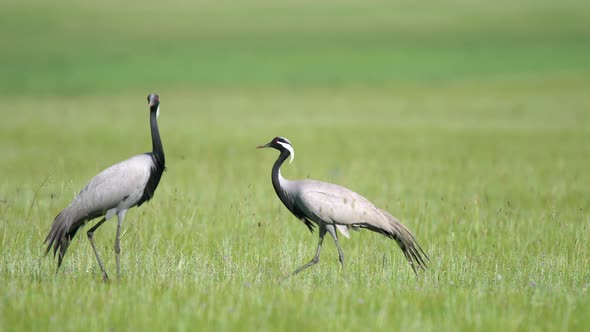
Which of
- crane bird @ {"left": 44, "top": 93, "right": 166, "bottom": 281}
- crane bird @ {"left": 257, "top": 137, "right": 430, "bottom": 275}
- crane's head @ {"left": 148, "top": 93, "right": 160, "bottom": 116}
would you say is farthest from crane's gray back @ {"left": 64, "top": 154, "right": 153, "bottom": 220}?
crane bird @ {"left": 257, "top": 137, "right": 430, "bottom": 275}

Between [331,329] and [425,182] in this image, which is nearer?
[331,329]

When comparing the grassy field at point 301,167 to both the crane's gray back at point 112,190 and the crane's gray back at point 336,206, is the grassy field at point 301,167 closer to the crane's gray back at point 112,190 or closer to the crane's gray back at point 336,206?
the crane's gray back at point 336,206

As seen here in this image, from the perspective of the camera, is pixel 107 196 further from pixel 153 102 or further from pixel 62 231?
pixel 153 102

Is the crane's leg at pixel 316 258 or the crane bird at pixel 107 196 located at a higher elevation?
the crane bird at pixel 107 196

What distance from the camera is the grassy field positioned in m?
6.03

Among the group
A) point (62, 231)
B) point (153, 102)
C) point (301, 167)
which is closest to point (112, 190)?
point (62, 231)

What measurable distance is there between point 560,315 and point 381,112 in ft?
87.8

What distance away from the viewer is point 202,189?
1362cm

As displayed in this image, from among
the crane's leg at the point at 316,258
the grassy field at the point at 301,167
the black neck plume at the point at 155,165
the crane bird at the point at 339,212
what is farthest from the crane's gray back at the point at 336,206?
the black neck plume at the point at 155,165

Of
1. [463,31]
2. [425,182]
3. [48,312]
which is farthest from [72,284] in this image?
[463,31]

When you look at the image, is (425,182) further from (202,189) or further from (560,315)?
(560,315)

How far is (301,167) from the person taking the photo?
16.5 metres

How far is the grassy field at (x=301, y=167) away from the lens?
19.8 ft

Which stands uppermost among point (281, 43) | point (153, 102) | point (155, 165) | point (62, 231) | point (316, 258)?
point (281, 43)
